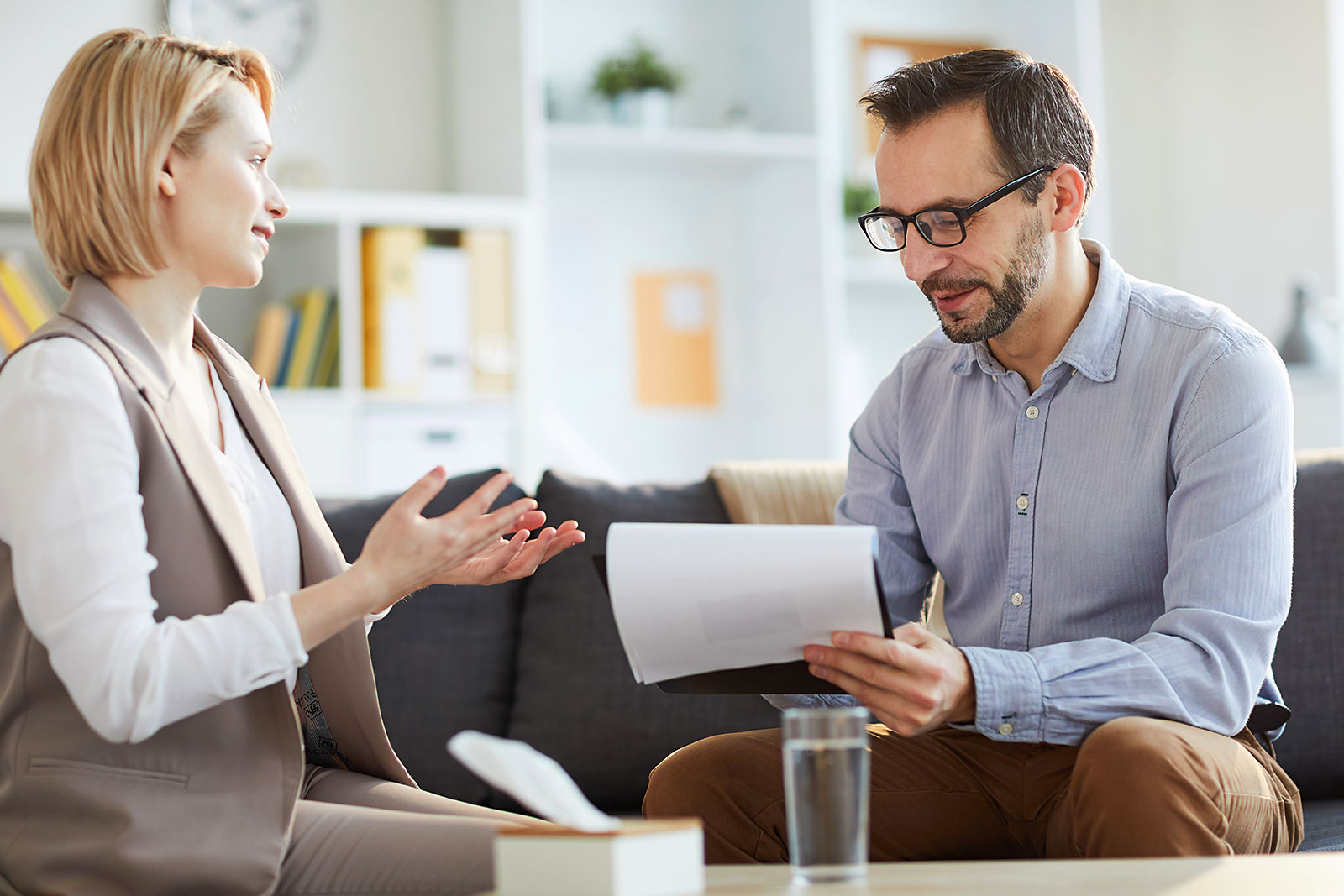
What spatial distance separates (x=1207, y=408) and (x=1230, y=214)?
2536mm

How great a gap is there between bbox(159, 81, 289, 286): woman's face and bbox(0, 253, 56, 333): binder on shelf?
5.81 ft

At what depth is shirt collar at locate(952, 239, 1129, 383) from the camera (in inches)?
59.3

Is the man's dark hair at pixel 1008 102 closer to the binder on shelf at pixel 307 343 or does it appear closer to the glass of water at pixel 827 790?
the glass of water at pixel 827 790

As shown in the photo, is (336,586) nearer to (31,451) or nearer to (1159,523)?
(31,451)

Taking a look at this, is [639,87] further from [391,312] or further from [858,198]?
[391,312]

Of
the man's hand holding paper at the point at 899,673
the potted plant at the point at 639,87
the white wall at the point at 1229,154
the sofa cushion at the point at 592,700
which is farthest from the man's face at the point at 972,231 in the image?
the white wall at the point at 1229,154

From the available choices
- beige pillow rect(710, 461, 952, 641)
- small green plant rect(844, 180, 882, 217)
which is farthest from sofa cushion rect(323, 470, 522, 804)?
small green plant rect(844, 180, 882, 217)

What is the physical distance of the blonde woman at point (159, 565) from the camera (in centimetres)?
103

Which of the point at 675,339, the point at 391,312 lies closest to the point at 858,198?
the point at 675,339

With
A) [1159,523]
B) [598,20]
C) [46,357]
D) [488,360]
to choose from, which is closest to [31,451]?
[46,357]

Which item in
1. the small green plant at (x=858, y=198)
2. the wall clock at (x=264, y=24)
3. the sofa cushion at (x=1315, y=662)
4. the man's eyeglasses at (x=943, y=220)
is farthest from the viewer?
the small green plant at (x=858, y=198)

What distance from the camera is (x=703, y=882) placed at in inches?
38.9

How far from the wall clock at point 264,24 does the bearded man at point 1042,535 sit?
2193 millimetres

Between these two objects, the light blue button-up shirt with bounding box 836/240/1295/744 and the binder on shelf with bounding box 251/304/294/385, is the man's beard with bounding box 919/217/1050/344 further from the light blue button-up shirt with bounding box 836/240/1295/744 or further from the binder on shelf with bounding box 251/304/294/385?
the binder on shelf with bounding box 251/304/294/385
